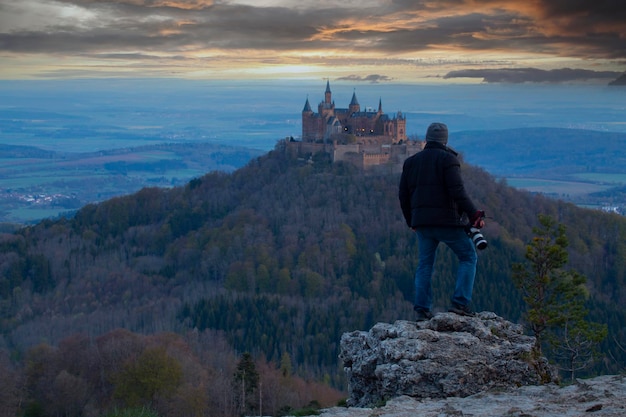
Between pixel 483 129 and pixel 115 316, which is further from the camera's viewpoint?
pixel 483 129

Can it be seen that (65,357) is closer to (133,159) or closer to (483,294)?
(483,294)

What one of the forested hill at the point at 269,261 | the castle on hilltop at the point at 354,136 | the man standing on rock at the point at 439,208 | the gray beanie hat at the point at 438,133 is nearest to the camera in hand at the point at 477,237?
the man standing on rock at the point at 439,208

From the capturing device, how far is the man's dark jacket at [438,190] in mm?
11367

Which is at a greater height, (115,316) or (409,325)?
(409,325)

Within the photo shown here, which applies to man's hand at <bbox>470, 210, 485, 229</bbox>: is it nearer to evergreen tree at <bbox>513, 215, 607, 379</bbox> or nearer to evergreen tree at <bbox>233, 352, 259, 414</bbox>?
evergreen tree at <bbox>513, 215, 607, 379</bbox>

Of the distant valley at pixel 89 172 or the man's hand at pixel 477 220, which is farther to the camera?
the distant valley at pixel 89 172

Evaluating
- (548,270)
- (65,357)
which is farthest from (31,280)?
(548,270)

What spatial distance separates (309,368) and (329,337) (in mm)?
6955

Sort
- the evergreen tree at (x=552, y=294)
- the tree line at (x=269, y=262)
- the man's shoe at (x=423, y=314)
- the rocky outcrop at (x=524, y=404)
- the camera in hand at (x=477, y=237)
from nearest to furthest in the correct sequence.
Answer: the rocky outcrop at (x=524, y=404), the camera in hand at (x=477, y=237), the man's shoe at (x=423, y=314), the evergreen tree at (x=552, y=294), the tree line at (x=269, y=262)

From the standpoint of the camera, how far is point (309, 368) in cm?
5259

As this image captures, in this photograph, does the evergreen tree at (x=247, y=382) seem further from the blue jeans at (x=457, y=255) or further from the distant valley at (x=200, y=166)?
the distant valley at (x=200, y=166)

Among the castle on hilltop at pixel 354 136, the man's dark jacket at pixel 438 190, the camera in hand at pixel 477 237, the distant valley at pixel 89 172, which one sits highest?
the man's dark jacket at pixel 438 190

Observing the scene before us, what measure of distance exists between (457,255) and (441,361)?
1.77m

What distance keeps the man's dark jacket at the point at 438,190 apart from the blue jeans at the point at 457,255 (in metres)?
0.17
